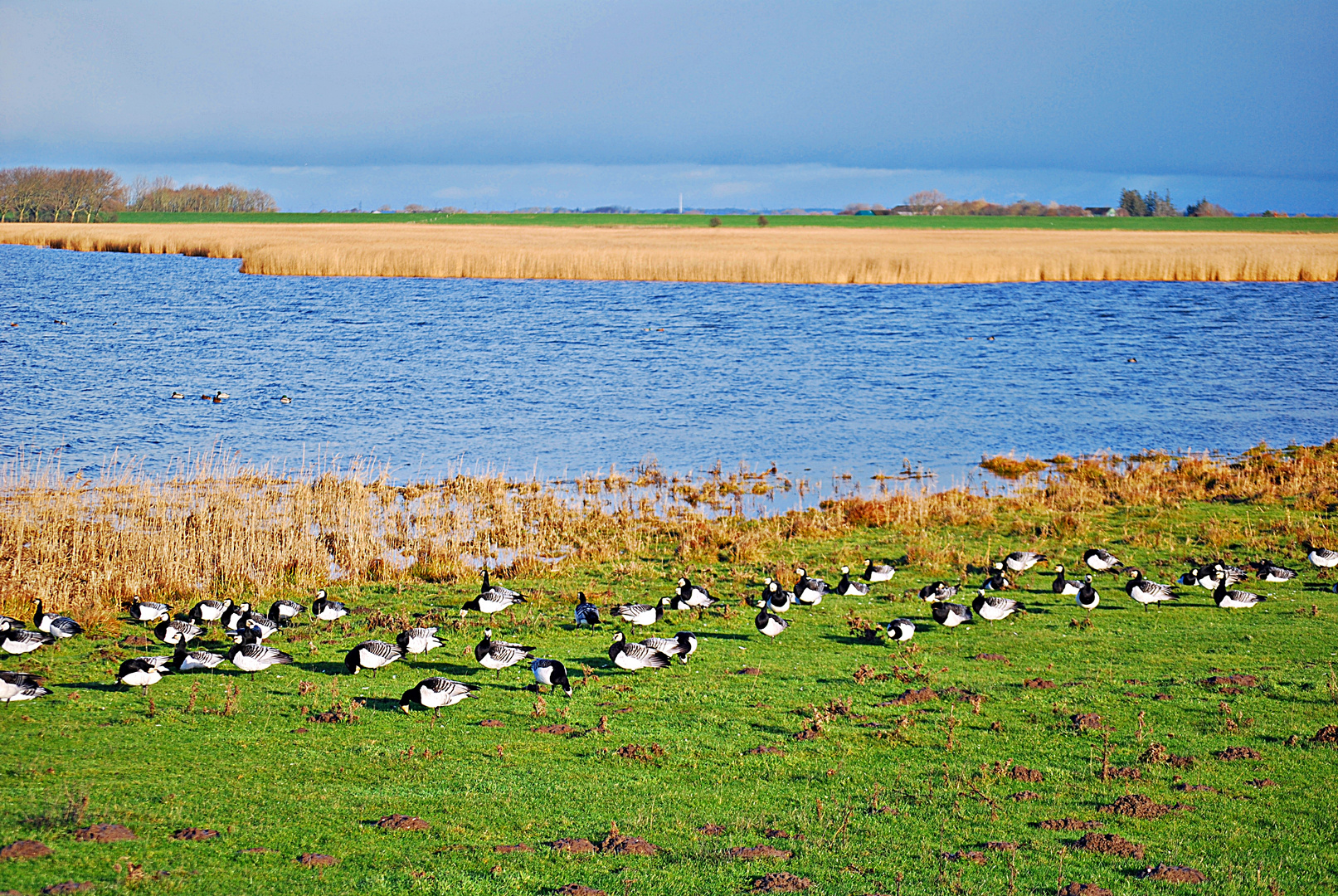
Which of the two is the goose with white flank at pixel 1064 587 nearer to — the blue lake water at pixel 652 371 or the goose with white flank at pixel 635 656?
the goose with white flank at pixel 635 656

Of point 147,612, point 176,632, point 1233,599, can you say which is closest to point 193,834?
point 176,632

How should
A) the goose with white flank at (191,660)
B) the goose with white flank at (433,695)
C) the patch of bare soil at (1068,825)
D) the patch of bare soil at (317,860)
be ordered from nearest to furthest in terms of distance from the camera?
the patch of bare soil at (317,860) < the patch of bare soil at (1068,825) < the goose with white flank at (433,695) < the goose with white flank at (191,660)

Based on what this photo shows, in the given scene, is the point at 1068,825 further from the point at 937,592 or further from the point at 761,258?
the point at 761,258

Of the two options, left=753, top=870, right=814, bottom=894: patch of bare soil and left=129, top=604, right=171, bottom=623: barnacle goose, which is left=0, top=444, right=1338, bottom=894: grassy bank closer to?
left=753, top=870, right=814, bottom=894: patch of bare soil

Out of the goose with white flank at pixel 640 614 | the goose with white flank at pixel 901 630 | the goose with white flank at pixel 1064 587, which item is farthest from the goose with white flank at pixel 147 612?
the goose with white flank at pixel 1064 587

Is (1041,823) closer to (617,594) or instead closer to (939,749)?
(939,749)

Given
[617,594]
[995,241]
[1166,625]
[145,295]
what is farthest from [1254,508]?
[995,241]

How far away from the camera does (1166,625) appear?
55.8 feet

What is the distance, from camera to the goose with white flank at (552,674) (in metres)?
13.8

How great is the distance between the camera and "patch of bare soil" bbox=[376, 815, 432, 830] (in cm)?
959

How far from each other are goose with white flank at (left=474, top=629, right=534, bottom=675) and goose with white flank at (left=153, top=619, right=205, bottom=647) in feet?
14.9

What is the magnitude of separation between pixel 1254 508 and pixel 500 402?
1051 inches

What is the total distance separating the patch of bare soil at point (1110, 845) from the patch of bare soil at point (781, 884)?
2.71 metres

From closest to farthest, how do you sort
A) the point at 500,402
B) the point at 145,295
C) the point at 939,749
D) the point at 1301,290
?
the point at 939,749 < the point at 500,402 < the point at 145,295 < the point at 1301,290
